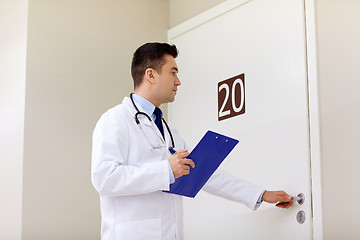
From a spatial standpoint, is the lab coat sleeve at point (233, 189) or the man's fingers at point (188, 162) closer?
the man's fingers at point (188, 162)

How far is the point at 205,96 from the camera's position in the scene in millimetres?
3607

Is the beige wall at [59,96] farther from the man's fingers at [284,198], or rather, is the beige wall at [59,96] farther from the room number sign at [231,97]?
the man's fingers at [284,198]

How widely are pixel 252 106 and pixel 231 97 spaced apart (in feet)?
0.61

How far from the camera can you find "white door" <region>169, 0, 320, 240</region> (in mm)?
2969

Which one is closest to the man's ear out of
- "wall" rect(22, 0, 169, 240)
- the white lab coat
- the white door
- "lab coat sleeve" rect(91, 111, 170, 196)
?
the white lab coat

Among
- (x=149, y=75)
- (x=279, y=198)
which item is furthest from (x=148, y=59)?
(x=279, y=198)

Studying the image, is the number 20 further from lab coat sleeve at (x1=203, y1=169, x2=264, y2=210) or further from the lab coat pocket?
the lab coat pocket

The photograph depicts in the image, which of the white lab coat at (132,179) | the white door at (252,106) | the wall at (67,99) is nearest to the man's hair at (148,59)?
the white lab coat at (132,179)

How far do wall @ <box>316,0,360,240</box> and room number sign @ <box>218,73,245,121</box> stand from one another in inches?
21.9

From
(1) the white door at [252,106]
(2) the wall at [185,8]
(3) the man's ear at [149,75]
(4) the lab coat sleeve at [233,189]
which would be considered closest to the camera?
(3) the man's ear at [149,75]

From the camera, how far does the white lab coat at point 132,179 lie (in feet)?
7.69

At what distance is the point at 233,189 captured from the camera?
2.83 m

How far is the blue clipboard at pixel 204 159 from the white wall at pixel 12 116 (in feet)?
4.03

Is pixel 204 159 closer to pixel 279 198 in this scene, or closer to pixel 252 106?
pixel 279 198
